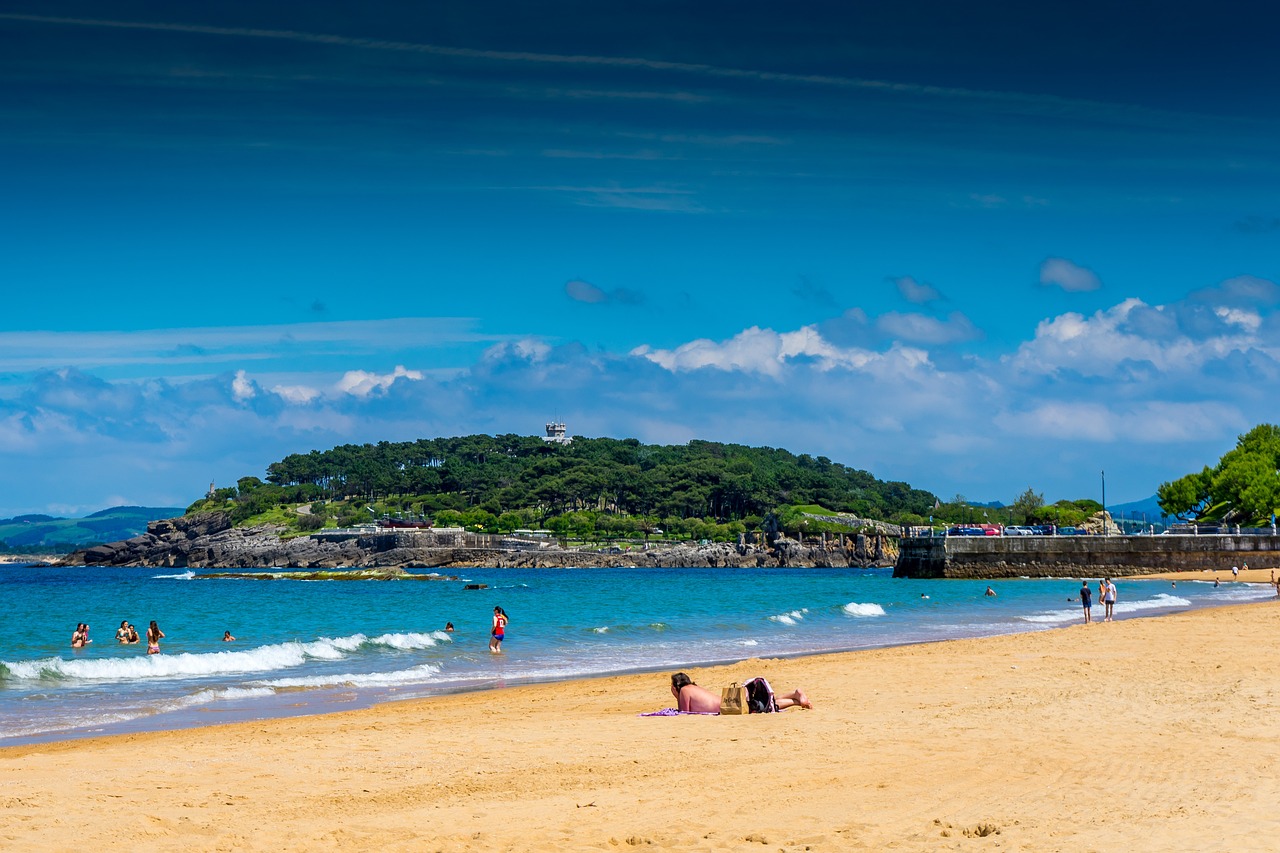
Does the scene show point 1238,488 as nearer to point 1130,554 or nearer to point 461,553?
point 1130,554

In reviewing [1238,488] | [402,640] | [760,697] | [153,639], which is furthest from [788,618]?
[1238,488]

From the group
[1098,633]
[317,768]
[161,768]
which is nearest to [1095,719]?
[317,768]

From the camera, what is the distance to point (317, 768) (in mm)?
12508

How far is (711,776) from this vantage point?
38.2 ft

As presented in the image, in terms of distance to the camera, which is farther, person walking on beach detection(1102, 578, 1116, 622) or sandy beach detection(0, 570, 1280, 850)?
person walking on beach detection(1102, 578, 1116, 622)

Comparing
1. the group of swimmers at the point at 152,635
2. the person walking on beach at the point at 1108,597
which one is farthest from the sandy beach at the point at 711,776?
the person walking on beach at the point at 1108,597

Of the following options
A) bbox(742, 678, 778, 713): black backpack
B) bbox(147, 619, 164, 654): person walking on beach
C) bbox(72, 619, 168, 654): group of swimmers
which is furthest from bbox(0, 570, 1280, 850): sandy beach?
bbox(72, 619, 168, 654): group of swimmers

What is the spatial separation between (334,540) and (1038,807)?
172m

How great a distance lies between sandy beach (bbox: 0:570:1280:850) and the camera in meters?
9.19

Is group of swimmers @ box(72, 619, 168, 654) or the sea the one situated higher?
group of swimmers @ box(72, 619, 168, 654)

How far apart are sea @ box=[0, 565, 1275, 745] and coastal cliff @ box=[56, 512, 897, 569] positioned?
291 ft

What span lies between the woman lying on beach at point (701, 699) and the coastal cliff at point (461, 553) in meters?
141

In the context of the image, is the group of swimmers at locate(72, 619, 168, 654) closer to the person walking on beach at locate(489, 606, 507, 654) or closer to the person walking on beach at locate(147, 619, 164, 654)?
the person walking on beach at locate(147, 619, 164, 654)

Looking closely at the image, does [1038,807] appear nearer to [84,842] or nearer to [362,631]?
[84,842]
